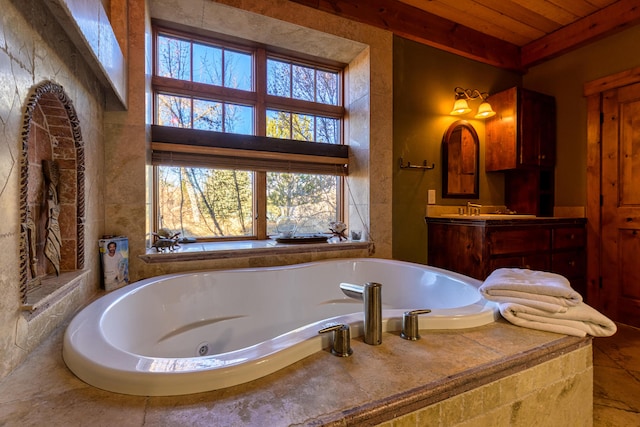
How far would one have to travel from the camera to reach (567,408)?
3.12ft

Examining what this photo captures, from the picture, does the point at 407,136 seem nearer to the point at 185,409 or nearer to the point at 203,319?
the point at 203,319

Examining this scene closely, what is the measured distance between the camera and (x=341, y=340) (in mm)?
853

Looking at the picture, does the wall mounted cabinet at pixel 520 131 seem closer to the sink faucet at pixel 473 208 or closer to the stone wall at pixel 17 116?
the sink faucet at pixel 473 208

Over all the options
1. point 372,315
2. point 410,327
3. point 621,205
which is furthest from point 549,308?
point 621,205

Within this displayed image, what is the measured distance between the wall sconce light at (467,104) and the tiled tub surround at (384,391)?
190 centimetres

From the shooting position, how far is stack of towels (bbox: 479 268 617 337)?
994 millimetres

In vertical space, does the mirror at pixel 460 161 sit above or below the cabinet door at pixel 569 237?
above

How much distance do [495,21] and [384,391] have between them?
301 centimetres

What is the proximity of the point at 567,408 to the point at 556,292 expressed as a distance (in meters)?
0.36

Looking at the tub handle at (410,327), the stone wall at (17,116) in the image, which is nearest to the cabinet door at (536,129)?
the tub handle at (410,327)

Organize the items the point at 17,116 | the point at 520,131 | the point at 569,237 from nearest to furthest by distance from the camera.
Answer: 1. the point at 17,116
2. the point at 569,237
3. the point at 520,131

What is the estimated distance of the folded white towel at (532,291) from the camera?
3.44 feet

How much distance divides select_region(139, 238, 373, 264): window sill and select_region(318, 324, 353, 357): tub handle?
112 cm

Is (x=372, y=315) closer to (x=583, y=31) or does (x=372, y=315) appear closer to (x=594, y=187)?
(x=594, y=187)
